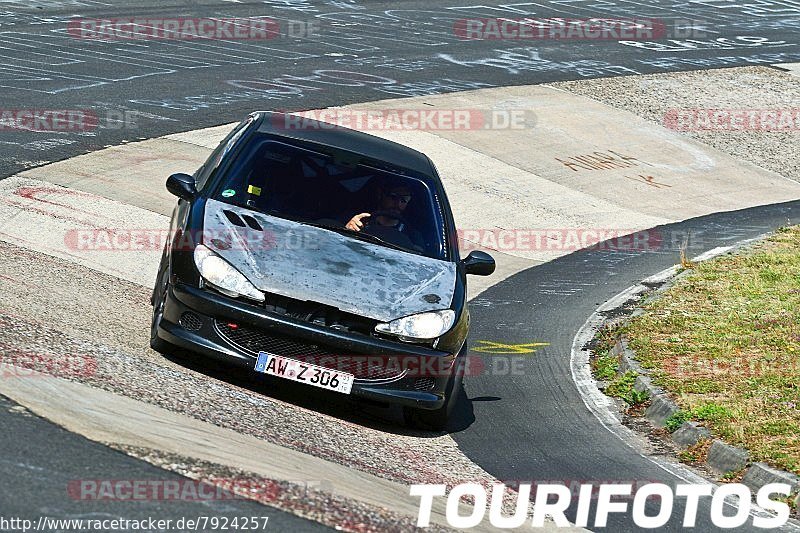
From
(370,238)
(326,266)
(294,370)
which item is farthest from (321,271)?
(370,238)

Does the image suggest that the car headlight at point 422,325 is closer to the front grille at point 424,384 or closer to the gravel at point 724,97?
the front grille at point 424,384

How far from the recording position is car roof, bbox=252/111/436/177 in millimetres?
9477

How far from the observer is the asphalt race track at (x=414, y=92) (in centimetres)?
744

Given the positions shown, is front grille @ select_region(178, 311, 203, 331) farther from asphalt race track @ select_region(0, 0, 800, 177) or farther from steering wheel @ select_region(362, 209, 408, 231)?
asphalt race track @ select_region(0, 0, 800, 177)

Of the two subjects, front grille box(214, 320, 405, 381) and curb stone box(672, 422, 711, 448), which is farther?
curb stone box(672, 422, 711, 448)

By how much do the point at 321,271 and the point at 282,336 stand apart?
540mm

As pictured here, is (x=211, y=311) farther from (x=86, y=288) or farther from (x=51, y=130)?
(x=51, y=130)

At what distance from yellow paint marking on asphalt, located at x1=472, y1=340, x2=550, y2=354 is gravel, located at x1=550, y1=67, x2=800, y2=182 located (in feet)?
40.3

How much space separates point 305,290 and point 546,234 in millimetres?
9416

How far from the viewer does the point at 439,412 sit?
8.41m

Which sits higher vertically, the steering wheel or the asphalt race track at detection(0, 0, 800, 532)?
the steering wheel

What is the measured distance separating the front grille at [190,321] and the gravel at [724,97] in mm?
16697

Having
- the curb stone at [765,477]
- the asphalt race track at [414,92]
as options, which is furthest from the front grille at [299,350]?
the curb stone at [765,477]

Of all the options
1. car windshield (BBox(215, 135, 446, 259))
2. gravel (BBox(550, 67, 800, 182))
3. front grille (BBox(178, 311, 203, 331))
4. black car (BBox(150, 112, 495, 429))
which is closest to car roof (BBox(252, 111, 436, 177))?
black car (BBox(150, 112, 495, 429))
